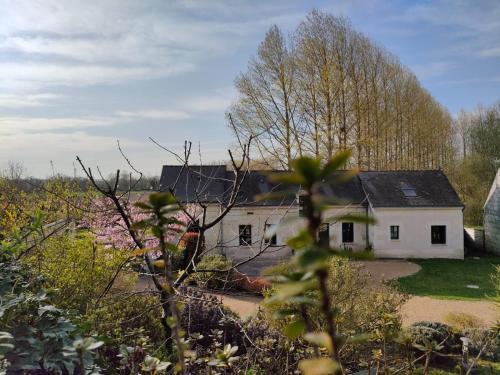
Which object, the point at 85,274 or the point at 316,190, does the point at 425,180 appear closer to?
the point at 85,274

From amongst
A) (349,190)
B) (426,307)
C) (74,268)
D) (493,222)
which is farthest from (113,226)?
(493,222)

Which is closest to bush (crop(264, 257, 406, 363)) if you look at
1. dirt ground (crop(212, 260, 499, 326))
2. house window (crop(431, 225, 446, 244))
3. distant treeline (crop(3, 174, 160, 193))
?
dirt ground (crop(212, 260, 499, 326))

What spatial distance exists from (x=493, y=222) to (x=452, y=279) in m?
8.22

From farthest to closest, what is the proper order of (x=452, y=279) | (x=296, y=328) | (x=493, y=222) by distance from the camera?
(x=493, y=222)
(x=452, y=279)
(x=296, y=328)

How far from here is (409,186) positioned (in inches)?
905

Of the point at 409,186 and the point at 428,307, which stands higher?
the point at 409,186

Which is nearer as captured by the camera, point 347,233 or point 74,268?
point 74,268

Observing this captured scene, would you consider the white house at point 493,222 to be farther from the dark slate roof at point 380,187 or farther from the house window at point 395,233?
the house window at point 395,233

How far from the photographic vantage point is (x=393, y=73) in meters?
31.7

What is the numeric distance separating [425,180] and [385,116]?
877cm

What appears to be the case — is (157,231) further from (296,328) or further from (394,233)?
(394,233)

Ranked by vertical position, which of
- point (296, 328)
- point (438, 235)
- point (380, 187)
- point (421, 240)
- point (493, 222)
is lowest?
point (421, 240)

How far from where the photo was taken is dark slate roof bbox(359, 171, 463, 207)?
21797 mm

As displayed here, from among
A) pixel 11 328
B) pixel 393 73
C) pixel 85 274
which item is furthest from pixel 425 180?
pixel 11 328
